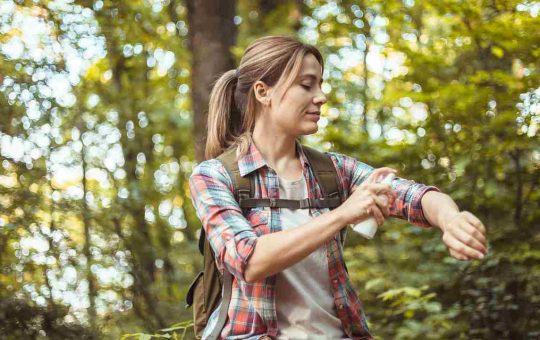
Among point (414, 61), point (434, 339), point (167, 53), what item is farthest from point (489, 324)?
point (167, 53)

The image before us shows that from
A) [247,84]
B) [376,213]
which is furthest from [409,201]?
[247,84]

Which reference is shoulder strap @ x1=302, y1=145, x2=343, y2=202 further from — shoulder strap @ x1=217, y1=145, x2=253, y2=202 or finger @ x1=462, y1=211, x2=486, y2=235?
finger @ x1=462, y1=211, x2=486, y2=235

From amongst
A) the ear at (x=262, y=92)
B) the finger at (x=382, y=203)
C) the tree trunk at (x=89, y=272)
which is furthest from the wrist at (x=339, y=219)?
the tree trunk at (x=89, y=272)

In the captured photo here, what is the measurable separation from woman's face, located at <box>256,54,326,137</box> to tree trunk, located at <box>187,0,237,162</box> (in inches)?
131

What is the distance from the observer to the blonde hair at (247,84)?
2.84m

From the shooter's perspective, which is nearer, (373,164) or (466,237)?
(466,237)

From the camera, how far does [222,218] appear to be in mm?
2533

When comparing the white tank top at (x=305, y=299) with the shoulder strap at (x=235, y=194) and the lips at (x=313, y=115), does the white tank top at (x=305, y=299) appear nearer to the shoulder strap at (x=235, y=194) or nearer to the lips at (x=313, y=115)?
the shoulder strap at (x=235, y=194)

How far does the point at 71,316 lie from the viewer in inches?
214

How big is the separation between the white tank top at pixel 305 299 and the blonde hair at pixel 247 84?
52cm

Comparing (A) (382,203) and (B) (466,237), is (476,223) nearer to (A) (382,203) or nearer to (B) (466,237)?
(B) (466,237)

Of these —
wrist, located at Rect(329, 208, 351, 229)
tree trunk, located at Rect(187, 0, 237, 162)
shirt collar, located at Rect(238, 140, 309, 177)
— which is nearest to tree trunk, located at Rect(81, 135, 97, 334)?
tree trunk, located at Rect(187, 0, 237, 162)

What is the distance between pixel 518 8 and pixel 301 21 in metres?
4.45

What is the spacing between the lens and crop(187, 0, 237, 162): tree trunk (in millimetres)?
6215
